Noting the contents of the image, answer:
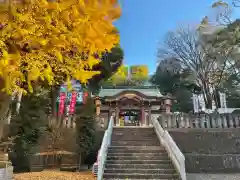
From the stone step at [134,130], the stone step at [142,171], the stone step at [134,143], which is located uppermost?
the stone step at [134,130]

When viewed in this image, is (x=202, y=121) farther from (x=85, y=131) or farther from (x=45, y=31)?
(x=45, y=31)

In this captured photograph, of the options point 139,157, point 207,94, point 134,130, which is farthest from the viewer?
point 207,94

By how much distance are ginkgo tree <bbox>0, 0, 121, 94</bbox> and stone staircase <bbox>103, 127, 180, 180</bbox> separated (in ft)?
Answer: 17.9

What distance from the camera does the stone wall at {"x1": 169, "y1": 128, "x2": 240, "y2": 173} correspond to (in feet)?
35.7

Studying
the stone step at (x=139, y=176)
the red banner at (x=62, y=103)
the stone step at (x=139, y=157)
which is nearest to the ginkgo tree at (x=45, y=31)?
the stone step at (x=139, y=176)

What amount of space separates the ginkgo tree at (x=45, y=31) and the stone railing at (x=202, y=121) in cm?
899

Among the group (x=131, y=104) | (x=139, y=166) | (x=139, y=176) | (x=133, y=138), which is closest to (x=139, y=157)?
(x=139, y=166)

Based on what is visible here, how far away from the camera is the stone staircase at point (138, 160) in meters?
Answer: 8.64

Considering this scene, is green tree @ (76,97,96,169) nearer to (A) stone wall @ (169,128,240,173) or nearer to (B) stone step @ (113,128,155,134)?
(B) stone step @ (113,128,155,134)

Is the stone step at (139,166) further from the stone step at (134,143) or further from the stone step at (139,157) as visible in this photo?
the stone step at (134,143)

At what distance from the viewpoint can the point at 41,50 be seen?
14.9 ft

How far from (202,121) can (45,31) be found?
1088 cm

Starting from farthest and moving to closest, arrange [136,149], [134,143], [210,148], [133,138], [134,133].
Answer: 1. [134,133]
2. [133,138]
3. [210,148]
4. [134,143]
5. [136,149]

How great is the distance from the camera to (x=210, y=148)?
38.9ft
